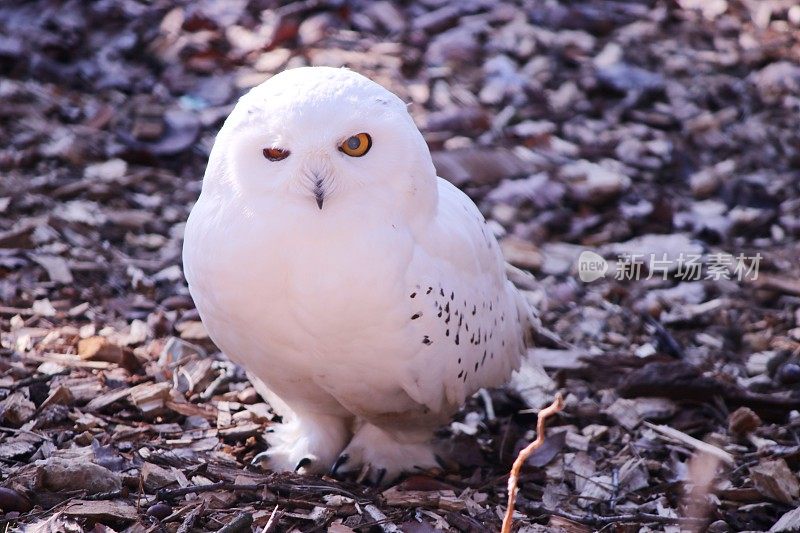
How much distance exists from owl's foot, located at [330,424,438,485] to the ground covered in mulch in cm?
11

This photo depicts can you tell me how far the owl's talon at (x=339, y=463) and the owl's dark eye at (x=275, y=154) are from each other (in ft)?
4.17

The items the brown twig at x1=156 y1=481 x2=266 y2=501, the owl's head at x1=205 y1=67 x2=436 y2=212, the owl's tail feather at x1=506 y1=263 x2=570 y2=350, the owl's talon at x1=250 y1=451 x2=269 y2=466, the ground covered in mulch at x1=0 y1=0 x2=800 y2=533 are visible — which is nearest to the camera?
the owl's head at x1=205 y1=67 x2=436 y2=212

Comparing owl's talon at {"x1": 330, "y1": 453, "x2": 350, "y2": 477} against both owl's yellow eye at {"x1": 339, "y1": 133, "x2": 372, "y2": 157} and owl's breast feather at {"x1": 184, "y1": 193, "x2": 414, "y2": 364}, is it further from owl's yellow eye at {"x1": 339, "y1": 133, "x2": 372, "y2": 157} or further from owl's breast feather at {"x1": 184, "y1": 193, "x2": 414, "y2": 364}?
owl's yellow eye at {"x1": 339, "y1": 133, "x2": 372, "y2": 157}

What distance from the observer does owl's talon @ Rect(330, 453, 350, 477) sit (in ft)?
13.3

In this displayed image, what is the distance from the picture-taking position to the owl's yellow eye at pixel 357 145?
336cm

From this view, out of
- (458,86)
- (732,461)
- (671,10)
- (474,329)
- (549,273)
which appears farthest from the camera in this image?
(671,10)

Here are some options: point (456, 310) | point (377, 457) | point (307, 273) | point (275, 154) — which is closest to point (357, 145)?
point (275, 154)

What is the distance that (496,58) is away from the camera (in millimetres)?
7230

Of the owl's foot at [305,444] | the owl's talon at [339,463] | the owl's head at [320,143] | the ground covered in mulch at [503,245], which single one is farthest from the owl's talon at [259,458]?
the owl's head at [320,143]

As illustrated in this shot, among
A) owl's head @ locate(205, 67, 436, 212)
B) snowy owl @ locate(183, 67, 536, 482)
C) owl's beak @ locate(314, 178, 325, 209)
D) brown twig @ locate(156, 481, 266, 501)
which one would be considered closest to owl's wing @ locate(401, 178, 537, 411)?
snowy owl @ locate(183, 67, 536, 482)

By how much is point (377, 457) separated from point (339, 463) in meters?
0.14

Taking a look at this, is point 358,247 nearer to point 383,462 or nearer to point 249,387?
point 383,462

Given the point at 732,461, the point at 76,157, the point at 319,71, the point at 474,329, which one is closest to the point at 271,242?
the point at 319,71

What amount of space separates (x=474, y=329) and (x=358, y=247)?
2.19ft
